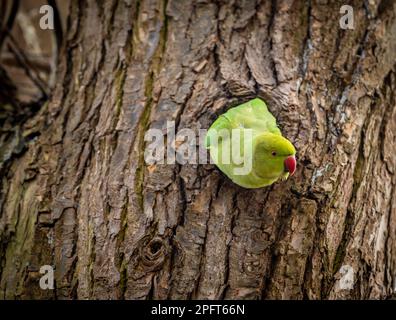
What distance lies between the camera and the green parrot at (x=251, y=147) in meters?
2.00

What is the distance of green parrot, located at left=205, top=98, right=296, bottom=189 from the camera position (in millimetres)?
2000

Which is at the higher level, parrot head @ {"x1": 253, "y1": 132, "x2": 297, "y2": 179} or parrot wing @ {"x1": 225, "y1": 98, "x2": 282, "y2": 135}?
parrot wing @ {"x1": 225, "y1": 98, "x2": 282, "y2": 135}

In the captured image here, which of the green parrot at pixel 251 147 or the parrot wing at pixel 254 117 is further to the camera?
the parrot wing at pixel 254 117

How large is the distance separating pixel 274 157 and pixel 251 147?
0.13 metres

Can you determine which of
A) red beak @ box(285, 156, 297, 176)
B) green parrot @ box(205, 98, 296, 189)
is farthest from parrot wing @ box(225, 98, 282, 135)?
red beak @ box(285, 156, 297, 176)

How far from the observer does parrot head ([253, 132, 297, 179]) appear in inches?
78.2

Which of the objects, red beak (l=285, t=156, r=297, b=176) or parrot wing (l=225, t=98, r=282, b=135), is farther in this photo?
parrot wing (l=225, t=98, r=282, b=135)

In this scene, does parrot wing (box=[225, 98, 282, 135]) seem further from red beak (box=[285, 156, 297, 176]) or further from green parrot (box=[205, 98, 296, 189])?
red beak (box=[285, 156, 297, 176])

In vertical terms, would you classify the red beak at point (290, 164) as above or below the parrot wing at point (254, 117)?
below

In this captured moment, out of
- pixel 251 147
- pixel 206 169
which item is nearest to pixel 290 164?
pixel 251 147

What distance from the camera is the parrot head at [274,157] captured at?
1.99m

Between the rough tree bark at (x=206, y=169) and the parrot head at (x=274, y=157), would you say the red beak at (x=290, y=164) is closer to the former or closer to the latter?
the parrot head at (x=274, y=157)

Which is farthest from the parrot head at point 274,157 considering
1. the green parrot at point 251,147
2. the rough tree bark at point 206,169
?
the rough tree bark at point 206,169

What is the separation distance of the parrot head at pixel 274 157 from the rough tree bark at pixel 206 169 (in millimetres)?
120
